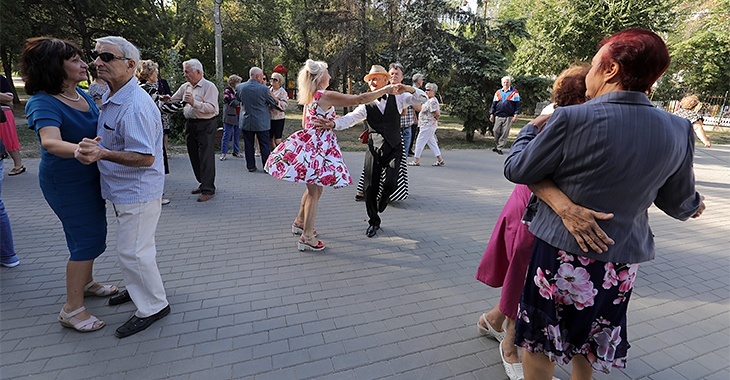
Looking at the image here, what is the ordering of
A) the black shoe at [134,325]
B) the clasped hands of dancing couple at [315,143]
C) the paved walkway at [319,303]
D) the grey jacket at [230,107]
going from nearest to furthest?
the paved walkway at [319,303], the black shoe at [134,325], the clasped hands of dancing couple at [315,143], the grey jacket at [230,107]

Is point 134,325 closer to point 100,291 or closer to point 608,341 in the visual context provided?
point 100,291

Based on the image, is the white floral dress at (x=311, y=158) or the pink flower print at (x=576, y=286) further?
the white floral dress at (x=311, y=158)

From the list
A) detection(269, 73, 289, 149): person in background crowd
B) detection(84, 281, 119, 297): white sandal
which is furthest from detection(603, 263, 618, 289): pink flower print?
detection(269, 73, 289, 149): person in background crowd

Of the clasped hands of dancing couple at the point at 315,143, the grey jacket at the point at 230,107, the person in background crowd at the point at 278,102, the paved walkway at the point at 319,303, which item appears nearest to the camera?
Answer: the paved walkway at the point at 319,303

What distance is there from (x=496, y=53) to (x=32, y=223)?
44.8ft

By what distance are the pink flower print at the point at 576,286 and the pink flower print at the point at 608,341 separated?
0.20m

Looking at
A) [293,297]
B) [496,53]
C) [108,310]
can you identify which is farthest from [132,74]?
[496,53]

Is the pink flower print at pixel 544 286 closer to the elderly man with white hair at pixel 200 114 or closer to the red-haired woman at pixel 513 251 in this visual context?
the red-haired woman at pixel 513 251

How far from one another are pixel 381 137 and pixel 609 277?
321 centimetres

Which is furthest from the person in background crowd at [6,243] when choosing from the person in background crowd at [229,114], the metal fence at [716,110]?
the metal fence at [716,110]

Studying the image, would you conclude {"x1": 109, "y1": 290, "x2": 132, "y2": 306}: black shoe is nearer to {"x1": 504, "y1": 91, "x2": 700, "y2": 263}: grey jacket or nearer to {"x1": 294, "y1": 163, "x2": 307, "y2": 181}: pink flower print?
{"x1": 294, "y1": 163, "x2": 307, "y2": 181}: pink flower print

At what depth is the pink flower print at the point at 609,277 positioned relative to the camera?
164 centimetres

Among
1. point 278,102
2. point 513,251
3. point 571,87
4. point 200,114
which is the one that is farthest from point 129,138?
point 278,102

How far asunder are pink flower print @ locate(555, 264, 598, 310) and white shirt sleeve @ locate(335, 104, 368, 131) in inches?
110
